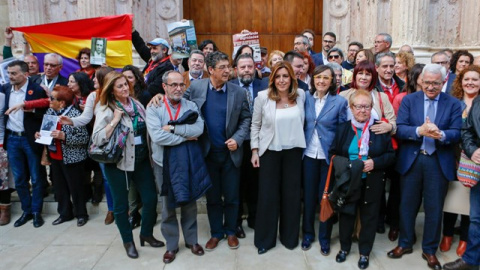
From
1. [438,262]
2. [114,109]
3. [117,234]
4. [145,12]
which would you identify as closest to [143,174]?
[114,109]

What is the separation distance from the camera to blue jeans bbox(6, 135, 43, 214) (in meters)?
4.92

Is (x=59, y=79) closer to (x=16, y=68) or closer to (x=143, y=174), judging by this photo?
(x=16, y=68)

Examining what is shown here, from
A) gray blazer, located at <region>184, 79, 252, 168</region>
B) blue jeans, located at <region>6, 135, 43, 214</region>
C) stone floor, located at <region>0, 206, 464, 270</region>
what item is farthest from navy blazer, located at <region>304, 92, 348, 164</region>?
blue jeans, located at <region>6, 135, 43, 214</region>

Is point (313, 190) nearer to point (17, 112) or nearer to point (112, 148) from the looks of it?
point (112, 148)

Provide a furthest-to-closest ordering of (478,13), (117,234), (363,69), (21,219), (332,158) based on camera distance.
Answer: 1. (478,13)
2. (21,219)
3. (117,234)
4. (363,69)
5. (332,158)

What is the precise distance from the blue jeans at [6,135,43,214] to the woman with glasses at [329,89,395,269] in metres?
3.75

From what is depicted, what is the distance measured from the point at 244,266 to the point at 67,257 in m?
1.89

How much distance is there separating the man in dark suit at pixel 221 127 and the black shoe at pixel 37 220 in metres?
2.31

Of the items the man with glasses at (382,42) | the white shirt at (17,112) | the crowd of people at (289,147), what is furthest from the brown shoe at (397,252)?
the white shirt at (17,112)

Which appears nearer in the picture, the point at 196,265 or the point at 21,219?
the point at 196,265

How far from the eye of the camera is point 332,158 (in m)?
3.75

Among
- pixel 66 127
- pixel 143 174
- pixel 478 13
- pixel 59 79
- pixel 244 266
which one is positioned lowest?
pixel 244 266

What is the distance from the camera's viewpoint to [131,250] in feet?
13.2

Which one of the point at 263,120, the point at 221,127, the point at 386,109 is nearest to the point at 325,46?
the point at 386,109
